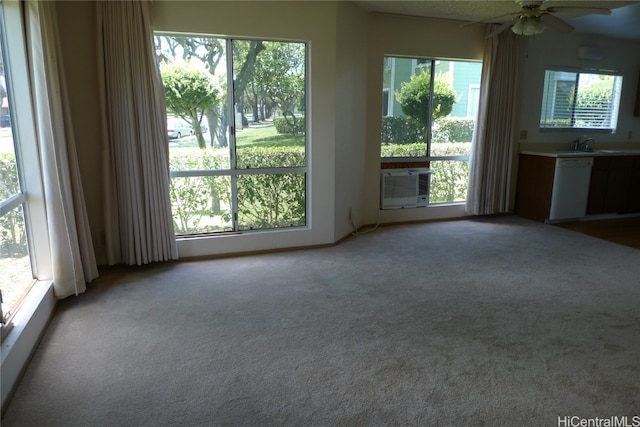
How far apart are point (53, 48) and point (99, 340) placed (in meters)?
2.09

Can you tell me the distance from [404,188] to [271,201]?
78.2 inches

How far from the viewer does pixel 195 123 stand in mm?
3902

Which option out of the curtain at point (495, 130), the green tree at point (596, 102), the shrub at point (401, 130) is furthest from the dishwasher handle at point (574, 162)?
the shrub at point (401, 130)

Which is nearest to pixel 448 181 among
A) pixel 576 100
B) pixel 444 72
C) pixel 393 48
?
pixel 444 72

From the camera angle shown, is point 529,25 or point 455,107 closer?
point 529,25

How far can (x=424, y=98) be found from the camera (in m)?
5.32

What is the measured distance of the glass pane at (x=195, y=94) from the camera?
3727mm

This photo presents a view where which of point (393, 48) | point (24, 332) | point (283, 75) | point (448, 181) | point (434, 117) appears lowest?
point (24, 332)

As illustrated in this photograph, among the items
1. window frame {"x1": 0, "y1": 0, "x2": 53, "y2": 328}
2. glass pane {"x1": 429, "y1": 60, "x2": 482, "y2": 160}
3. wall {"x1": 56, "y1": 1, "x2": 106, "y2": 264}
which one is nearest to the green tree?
glass pane {"x1": 429, "y1": 60, "x2": 482, "y2": 160}

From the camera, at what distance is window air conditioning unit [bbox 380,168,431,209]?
5.29 meters

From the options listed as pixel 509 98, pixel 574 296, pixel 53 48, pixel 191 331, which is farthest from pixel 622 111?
pixel 53 48

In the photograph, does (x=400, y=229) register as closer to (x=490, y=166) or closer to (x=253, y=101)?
(x=490, y=166)

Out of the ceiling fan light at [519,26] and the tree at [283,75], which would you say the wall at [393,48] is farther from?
the ceiling fan light at [519,26]

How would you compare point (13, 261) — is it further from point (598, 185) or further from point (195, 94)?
point (598, 185)
